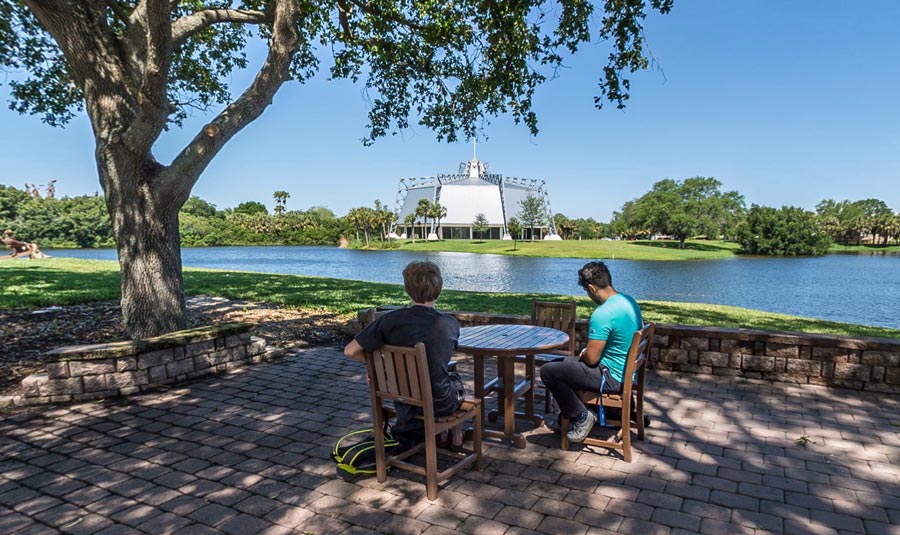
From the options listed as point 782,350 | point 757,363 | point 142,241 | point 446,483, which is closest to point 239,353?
point 142,241

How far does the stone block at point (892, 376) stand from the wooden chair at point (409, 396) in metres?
4.04

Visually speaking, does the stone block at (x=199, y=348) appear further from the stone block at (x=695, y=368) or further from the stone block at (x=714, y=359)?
the stone block at (x=714, y=359)

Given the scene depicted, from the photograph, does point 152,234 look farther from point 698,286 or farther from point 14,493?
point 698,286

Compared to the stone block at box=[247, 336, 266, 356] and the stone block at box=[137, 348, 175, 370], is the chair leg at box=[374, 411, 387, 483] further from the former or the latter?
the stone block at box=[247, 336, 266, 356]

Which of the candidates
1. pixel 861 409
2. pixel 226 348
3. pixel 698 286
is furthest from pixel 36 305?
pixel 698 286

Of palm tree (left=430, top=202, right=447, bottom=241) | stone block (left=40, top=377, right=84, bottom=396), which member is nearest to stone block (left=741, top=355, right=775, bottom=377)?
stone block (left=40, top=377, right=84, bottom=396)

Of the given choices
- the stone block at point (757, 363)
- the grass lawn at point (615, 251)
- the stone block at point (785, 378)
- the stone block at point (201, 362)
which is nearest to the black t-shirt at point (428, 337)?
the stone block at point (201, 362)

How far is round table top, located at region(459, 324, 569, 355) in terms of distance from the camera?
10.2 ft

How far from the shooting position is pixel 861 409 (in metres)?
3.97

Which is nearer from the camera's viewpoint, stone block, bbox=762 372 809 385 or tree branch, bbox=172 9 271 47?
stone block, bbox=762 372 809 385

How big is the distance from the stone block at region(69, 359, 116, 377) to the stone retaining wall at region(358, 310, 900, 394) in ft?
17.3

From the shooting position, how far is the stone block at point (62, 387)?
4.08 metres

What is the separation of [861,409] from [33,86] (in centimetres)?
1196

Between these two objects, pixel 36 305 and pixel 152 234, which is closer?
pixel 152 234
